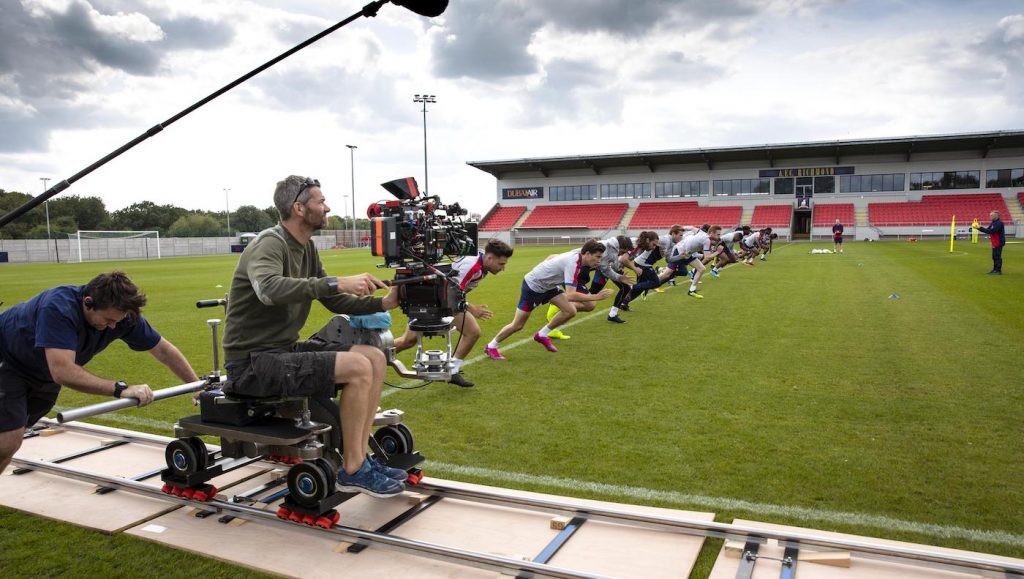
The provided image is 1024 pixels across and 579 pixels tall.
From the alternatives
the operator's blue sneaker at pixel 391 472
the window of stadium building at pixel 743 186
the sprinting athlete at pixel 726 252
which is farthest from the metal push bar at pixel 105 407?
the window of stadium building at pixel 743 186

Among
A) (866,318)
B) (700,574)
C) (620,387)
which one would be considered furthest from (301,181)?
(866,318)

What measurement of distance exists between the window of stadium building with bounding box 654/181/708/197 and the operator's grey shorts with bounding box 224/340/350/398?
5963 cm

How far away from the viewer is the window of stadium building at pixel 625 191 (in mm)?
62031

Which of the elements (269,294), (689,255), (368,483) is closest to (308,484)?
(368,483)

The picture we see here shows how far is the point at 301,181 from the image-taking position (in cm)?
381

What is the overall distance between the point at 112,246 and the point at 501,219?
1315 inches

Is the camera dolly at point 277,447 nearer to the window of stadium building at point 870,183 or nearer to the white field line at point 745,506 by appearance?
the white field line at point 745,506

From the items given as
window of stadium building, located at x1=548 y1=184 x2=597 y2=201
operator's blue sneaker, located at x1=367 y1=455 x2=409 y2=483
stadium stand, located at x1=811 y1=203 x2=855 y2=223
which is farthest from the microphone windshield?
window of stadium building, located at x1=548 y1=184 x2=597 y2=201

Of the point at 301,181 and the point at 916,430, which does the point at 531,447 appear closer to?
the point at 301,181

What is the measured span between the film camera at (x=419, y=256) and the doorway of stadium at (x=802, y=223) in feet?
186

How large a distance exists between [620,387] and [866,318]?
273 inches

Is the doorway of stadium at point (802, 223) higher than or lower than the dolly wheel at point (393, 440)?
higher

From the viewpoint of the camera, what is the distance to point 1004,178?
169 feet

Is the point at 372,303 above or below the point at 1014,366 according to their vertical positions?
above
